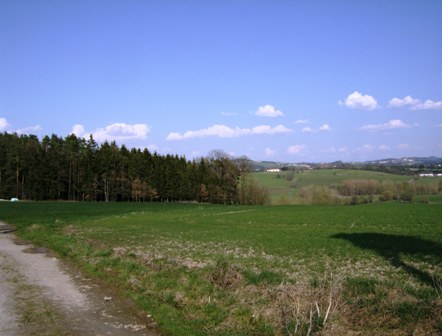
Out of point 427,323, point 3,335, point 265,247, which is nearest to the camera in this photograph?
point 427,323

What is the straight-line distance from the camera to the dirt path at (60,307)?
7.09 metres

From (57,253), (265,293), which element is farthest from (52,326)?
(57,253)

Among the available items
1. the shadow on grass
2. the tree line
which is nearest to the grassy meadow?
the shadow on grass

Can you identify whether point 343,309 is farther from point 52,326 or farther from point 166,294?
point 52,326

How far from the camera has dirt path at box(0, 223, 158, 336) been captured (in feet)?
23.2

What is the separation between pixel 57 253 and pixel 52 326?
34.2 feet

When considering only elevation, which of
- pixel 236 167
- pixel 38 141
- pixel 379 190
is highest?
pixel 38 141

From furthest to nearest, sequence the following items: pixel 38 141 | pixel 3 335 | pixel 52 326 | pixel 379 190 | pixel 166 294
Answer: pixel 379 190 < pixel 38 141 < pixel 166 294 < pixel 52 326 < pixel 3 335

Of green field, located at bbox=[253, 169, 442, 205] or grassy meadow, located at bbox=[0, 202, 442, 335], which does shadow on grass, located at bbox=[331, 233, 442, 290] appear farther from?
green field, located at bbox=[253, 169, 442, 205]

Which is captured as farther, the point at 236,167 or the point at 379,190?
the point at 379,190

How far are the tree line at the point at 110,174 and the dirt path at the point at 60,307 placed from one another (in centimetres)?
7478

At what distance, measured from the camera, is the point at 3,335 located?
21.7 ft

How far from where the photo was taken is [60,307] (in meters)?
8.41

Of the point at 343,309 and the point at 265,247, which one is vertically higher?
the point at 343,309
